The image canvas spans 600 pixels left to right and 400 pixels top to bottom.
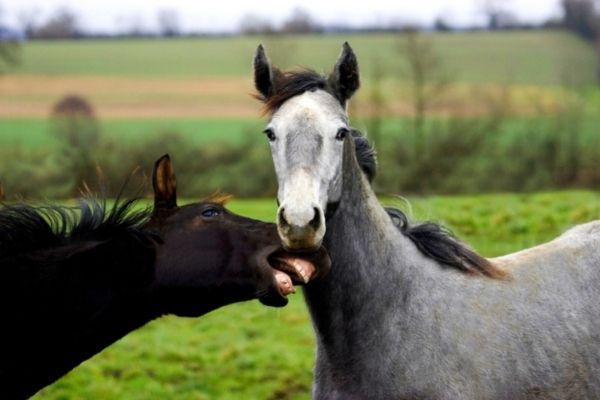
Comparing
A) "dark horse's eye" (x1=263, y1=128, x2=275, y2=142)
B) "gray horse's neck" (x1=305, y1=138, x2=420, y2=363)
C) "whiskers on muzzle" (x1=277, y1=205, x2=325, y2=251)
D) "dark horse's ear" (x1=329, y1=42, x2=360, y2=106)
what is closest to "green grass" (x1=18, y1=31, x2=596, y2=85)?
"dark horse's ear" (x1=329, y1=42, x2=360, y2=106)

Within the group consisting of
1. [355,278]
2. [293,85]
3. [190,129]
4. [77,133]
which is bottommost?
[190,129]

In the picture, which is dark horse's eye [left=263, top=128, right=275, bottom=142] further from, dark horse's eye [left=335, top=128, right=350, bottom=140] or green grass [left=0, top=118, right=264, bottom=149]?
green grass [left=0, top=118, right=264, bottom=149]

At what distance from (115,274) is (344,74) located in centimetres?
160

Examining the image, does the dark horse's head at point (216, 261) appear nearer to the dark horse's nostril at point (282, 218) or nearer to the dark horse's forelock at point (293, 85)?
the dark horse's nostril at point (282, 218)

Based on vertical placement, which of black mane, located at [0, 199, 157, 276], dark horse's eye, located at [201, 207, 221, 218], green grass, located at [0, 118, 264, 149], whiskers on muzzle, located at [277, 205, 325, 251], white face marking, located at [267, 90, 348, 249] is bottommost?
green grass, located at [0, 118, 264, 149]

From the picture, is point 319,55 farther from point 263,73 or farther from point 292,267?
point 292,267

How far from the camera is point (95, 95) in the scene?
1430 inches

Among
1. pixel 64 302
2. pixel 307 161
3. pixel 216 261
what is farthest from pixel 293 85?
pixel 64 302

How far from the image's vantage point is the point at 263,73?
5766 millimetres

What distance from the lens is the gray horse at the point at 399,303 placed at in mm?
5422

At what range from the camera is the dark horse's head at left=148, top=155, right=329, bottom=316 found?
5.18 metres

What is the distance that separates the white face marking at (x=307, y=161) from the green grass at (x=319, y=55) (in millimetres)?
19950

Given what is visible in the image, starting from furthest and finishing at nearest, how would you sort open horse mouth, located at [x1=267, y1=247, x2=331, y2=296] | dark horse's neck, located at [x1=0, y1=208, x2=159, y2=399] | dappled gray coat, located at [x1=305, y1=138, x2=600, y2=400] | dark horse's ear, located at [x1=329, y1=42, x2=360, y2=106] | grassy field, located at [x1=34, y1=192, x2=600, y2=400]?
1. grassy field, located at [x1=34, y1=192, x2=600, y2=400]
2. dark horse's ear, located at [x1=329, y1=42, x2=360, y2=106]
3. dappled gray coat, located at [x1=305, y1=138, x2=600, y2=400]
4. dark horse's neck, located at [x1=0, y1=208, x2=159, y2=399]
5. open horse mouth, located at [x1=267, y1=247, x2=331, y2=296]

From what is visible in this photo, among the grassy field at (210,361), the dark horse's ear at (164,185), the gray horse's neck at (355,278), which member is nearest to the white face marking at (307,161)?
the gray horse's neck at (355,278)
